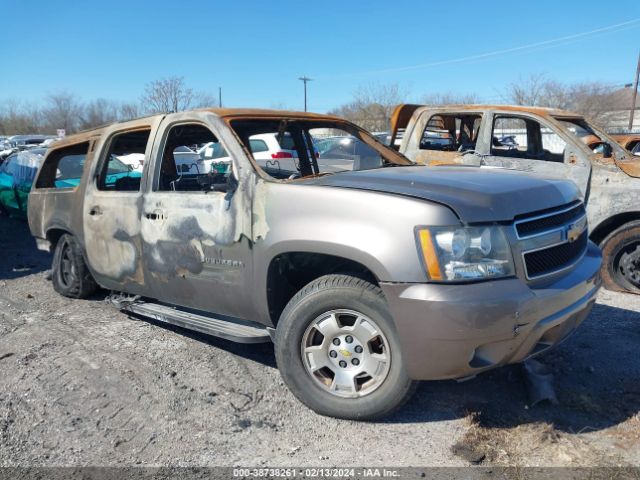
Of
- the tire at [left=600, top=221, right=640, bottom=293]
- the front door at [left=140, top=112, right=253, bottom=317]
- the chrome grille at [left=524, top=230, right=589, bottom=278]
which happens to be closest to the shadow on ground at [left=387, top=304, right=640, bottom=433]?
the chrome grille at [left=524, top=230, right=589, bottom=278]

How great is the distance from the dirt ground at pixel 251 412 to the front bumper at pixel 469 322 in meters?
0.46

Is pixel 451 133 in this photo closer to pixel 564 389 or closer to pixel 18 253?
pixel 564 389

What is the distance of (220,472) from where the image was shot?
2.76m

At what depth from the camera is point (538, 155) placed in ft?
22.2

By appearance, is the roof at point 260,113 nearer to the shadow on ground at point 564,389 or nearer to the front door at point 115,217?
the front door at point 115,217

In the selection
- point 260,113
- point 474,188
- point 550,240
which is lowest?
point 550,240

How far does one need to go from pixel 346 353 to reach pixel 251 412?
0.74m

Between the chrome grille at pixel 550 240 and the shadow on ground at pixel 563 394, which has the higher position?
the chrome grille at pixel 550 240

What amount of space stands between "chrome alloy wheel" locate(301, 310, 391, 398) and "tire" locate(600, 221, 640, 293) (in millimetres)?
3789

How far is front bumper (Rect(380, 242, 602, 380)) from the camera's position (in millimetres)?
2695

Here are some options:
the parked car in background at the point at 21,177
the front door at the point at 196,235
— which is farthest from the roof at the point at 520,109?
the parked car in background at the point at 21,177

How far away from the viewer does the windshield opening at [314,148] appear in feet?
13.8

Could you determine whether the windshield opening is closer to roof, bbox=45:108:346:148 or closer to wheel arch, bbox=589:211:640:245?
roof, bbox=45:108:346:148

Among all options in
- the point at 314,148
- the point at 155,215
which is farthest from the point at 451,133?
the point at 155,215
